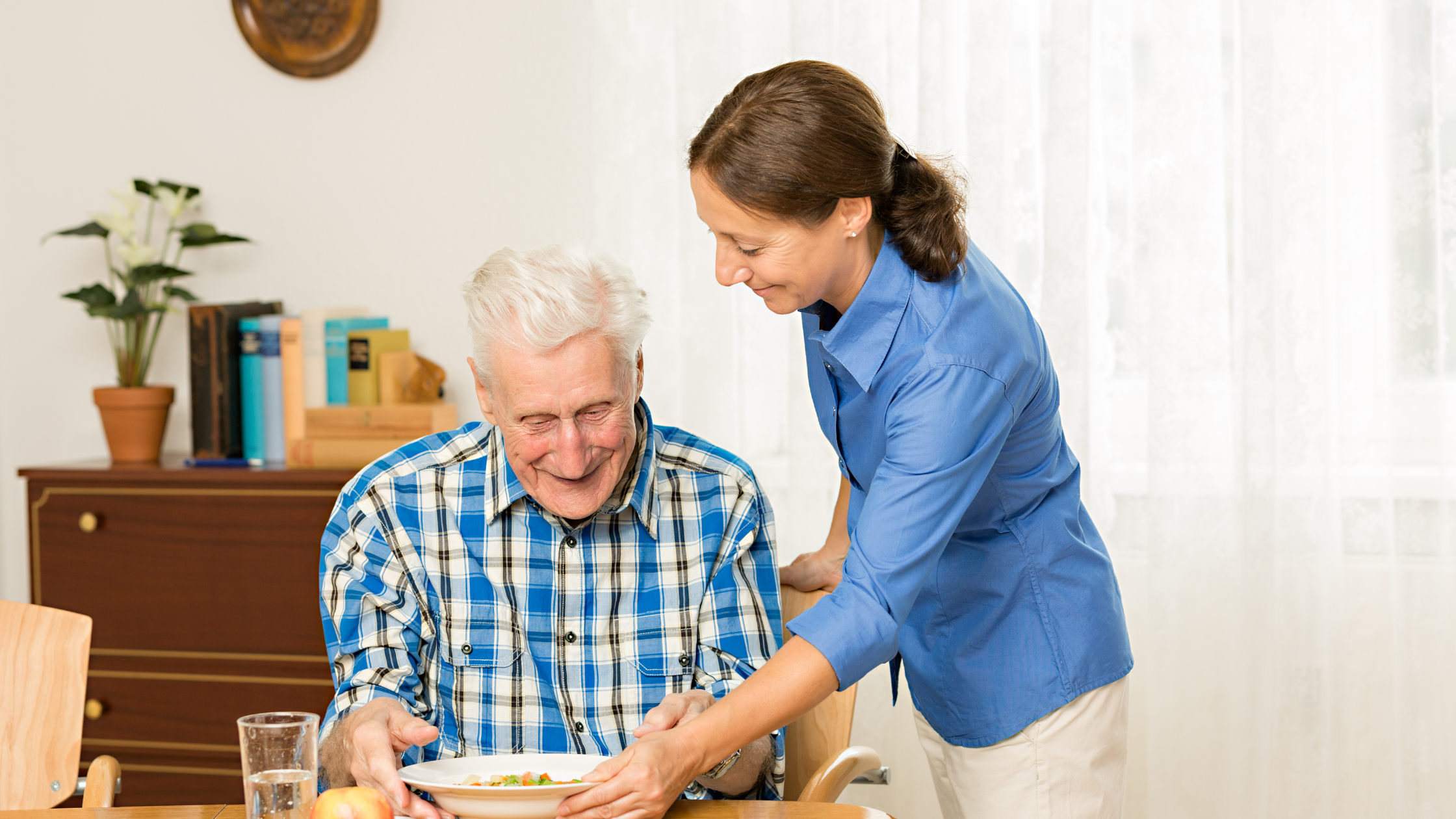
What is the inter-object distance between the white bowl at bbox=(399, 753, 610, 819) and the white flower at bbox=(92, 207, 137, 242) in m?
1.95

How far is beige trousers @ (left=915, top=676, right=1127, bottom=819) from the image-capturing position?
150 cm

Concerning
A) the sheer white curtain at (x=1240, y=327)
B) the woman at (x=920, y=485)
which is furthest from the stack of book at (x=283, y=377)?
the woman at (x=920, y=485)

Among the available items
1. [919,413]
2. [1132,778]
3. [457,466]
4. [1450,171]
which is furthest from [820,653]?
[1450,171]

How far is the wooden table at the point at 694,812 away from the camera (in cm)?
118

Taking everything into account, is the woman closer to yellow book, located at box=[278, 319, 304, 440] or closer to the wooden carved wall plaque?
yellow book, located at box=[278, 319, 304, 440]

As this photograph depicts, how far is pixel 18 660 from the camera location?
5.30 feet

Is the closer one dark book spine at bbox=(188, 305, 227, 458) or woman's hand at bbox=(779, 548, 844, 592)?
woman's hand at bbox=(779, 548, 844, 592)

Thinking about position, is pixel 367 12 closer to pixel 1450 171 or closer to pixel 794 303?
pixel 794 303

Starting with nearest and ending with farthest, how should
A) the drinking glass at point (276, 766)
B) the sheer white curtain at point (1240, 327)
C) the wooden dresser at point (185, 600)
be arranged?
the drinking glass at point (276, 766)
the sheer white curtain at point (1240, 327)
the wooden dresser at point (185, 600)

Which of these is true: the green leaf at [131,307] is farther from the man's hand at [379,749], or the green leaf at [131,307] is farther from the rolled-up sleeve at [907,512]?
the rolled-up sleeve at [907,512]

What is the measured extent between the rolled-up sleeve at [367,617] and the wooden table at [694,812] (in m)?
0.23

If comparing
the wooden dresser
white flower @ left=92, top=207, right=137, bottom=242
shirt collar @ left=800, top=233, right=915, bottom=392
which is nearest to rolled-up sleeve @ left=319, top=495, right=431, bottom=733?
shirt collar @ left=800, top=233, right=915, bottom=392

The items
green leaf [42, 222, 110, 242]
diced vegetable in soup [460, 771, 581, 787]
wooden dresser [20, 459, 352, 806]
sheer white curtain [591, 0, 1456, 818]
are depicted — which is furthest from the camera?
green leaf [42, 222, 110, 242]

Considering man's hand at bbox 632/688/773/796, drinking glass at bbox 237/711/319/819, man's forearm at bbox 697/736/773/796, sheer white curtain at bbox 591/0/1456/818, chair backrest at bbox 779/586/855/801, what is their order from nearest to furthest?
drinking glass at bbox 237/711/319/819
man's hand at bbox 632/688/773/796
man's forearm at bbox 697/736/773/796
chair backrest at bbox 779/586/855/801
sheer white curtain at bbox 591/0/1456/818
